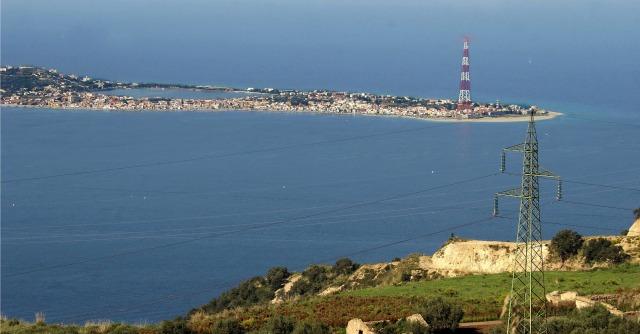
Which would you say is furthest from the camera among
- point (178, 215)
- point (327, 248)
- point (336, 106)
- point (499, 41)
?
point (499, 41)

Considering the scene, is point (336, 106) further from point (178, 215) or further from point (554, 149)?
point (178, 215)

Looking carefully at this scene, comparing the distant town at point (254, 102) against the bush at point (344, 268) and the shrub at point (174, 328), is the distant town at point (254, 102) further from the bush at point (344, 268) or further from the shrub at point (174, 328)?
the shrub at point (174, 328)

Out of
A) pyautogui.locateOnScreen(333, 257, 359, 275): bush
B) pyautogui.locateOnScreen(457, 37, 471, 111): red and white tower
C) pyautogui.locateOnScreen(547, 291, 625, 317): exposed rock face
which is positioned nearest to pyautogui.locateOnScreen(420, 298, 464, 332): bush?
pyautogui.locateOnScreen(547, 291, 625, 317): exposed rock face

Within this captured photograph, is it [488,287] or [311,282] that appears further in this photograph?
[311,282]

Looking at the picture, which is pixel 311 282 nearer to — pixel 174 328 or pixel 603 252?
pixel 603 252

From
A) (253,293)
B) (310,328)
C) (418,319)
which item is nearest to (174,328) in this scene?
(310,328)

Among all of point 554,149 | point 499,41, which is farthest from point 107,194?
point 499,41

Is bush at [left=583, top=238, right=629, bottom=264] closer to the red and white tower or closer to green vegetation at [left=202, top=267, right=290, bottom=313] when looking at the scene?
green vegetation at [left=202, top=267, right=290, bottom=313]
